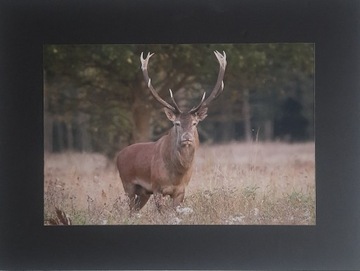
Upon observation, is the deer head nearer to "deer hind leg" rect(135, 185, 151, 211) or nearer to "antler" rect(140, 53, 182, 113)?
"antler" rect(140, 53, 182, 113)

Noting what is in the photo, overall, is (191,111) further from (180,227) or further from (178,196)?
(180,227)

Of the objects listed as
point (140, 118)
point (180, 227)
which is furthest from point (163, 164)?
point (180, 227)

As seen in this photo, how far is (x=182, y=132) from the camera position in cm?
1405

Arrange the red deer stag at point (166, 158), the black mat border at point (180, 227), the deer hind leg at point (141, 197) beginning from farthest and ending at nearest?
1. the deer hind leg at point (141, 197)
2. the red deer stag at point (166, 158)
3. the black mat border at point (180, 227)

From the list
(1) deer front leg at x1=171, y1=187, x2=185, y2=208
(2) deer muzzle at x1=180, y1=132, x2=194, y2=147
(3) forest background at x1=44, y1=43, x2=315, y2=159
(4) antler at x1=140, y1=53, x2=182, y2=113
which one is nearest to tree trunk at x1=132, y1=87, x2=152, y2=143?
(3) forest background at x1=44, y1=43, x2=315, y2=159

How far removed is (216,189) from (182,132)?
0.65 metres

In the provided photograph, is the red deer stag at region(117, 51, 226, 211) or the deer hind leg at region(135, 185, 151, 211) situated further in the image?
the deer hind leg at region(135, 185, 151, 211)

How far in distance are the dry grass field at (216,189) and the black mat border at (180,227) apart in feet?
0.31

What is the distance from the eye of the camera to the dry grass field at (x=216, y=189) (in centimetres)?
1407

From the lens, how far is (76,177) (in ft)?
46.6

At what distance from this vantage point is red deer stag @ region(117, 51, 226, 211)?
46.2 feet

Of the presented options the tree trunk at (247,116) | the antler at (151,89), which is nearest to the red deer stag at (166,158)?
the antler at (151,89)

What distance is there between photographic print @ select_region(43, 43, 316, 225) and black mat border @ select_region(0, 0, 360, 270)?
0.10m

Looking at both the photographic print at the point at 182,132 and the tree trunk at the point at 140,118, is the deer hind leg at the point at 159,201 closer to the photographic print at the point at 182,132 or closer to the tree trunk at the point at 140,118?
the photographic print at the point at 182,132
